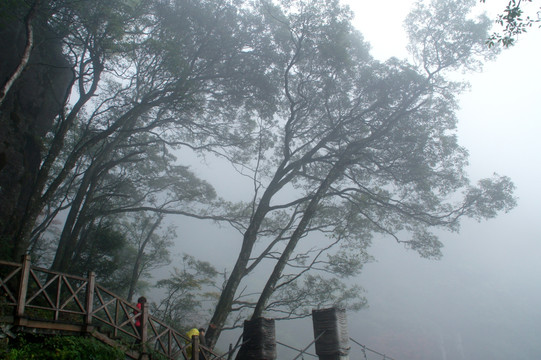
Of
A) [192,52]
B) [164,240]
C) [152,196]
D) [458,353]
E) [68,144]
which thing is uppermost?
[192,52]

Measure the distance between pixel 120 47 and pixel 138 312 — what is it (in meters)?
6.98

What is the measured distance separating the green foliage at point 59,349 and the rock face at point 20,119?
5977 mm

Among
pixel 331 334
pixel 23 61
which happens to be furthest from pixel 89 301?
pixel 23 61

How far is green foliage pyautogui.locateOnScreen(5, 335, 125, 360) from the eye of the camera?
4.85m

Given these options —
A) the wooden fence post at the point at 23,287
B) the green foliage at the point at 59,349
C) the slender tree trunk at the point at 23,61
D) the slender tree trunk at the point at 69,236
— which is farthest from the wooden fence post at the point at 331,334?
the slender tree trunk at the point at 69,236

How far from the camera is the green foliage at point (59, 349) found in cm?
485

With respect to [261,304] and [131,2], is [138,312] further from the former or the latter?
[131,2]

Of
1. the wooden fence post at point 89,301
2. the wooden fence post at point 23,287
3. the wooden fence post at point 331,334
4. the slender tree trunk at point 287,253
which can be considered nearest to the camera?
the wooden fence post at point 331,334

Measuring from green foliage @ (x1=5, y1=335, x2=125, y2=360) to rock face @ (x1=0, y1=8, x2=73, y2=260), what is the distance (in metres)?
5.98

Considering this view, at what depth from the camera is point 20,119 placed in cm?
1223

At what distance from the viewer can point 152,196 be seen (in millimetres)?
17172

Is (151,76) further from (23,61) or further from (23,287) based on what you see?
(23,287)

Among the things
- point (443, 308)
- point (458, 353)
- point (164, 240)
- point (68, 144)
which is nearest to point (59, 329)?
point (68, 144)

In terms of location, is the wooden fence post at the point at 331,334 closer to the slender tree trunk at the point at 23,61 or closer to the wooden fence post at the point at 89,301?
the wooden fence post at the point at 89,301
